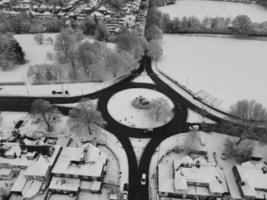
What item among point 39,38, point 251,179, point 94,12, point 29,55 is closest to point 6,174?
point 251,179

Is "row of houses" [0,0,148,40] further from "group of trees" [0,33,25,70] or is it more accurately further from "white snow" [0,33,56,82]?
"group of trees" [0,33,25,70]

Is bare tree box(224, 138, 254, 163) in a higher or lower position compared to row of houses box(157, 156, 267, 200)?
higher

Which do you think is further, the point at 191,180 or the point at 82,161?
the point at 82,161

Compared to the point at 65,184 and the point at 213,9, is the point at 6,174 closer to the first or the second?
the point at 65,184

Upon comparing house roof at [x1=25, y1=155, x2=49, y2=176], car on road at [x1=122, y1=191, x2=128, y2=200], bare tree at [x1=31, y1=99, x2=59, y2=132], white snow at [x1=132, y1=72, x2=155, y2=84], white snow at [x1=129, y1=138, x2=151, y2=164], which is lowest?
car on road at [x1=122, y1=191, x2=128, y2=200]

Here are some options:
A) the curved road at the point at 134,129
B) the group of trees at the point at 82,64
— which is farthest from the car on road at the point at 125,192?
the group of trees at the point at 82,64

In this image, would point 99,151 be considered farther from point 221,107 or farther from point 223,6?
point 223,6

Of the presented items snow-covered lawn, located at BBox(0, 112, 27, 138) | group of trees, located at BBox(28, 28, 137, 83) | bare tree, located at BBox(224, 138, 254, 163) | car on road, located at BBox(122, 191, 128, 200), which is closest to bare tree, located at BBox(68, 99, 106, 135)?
snow-covered lawn, located at BBox(0, 112, 27, 138)
